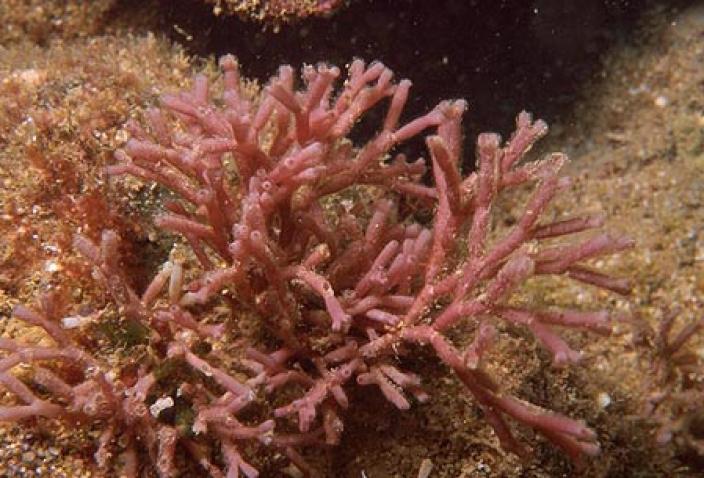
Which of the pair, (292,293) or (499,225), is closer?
(292,293)

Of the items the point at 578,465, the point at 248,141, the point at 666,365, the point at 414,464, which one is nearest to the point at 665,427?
the point at 666,365

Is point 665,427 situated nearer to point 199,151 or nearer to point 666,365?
point 666,365

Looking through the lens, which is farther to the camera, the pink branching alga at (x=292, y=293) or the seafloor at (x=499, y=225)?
the seafloor at (x=499, y=225)

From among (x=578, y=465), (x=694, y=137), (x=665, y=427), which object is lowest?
(x=578, y=465)

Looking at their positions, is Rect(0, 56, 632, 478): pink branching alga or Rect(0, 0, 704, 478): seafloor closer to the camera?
Rect(0, 56, 632, 478): pink branching alga
